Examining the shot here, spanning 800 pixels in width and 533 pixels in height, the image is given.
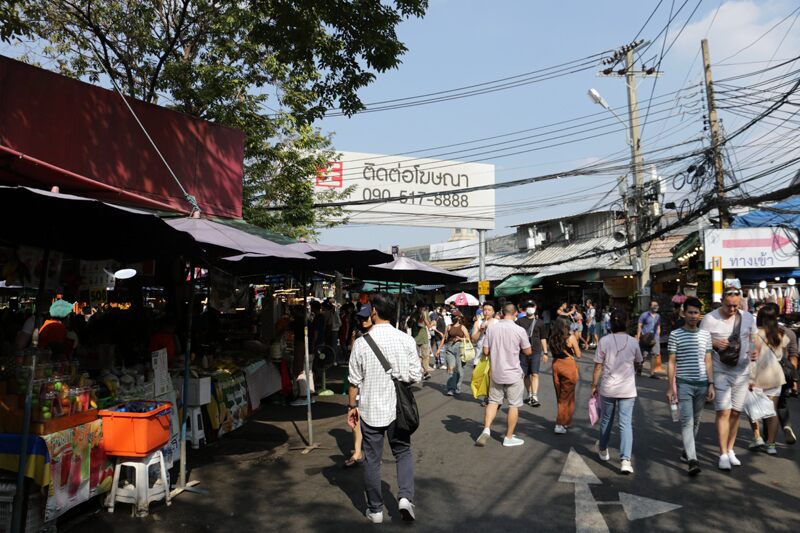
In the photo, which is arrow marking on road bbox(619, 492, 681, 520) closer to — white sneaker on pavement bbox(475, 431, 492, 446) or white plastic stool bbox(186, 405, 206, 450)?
white sneaker on pavement bbox(475, 431, 492, 446)

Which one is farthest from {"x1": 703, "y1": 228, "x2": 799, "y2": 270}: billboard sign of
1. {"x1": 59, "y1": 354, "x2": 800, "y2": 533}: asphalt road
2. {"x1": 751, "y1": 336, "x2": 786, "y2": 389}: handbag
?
{"x1": 751, "y1": 336, "x2": 786, "y2": 389}: handbag

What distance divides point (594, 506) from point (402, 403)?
6.34 ft

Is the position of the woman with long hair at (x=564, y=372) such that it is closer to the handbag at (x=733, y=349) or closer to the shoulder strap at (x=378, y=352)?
the handbag at (x=733, y=349)

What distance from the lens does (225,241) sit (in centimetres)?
574

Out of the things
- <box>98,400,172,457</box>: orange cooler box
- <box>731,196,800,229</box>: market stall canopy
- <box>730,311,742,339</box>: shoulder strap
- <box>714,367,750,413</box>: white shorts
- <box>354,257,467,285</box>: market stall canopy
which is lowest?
<box>98,400,172,457</box>: orange cooler box

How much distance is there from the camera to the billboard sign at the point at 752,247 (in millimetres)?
15711

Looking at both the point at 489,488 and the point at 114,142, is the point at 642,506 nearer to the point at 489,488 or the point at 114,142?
the point at 489,488

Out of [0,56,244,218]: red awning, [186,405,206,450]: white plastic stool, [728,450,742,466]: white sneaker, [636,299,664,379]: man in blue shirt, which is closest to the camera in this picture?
[728,450,742,466]: white sneaker

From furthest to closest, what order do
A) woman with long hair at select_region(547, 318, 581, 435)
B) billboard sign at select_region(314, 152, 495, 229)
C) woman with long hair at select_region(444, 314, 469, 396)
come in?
billboard sign at select_region(314, 152, 495, 229), woman with long hair at select_region(444, 314, 469, 396), woman with long hair at select_region(547, 318, 581, 435)

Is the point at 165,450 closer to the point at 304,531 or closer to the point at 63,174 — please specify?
the point at 304,531

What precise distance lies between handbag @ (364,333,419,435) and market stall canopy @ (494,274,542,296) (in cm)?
2153

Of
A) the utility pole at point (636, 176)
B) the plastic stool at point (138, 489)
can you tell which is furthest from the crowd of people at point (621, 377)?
the utility pole at point (636, 176)

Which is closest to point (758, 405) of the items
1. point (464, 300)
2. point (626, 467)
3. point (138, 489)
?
point (626, 467)

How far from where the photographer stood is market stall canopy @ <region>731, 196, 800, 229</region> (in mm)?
15859
